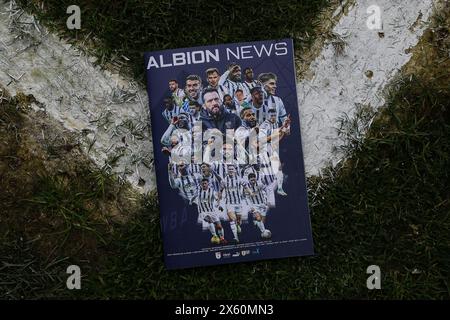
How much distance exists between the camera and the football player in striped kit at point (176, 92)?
6.81ft

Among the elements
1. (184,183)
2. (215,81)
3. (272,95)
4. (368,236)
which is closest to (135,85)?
(215,81)

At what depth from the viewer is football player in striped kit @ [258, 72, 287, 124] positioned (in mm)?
2094

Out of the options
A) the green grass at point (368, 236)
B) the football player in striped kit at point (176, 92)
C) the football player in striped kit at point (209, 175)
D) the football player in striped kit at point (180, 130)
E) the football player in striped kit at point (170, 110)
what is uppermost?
the football player in striped kit at point (176, 92)

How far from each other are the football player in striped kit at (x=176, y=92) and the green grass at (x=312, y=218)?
0.13 meters

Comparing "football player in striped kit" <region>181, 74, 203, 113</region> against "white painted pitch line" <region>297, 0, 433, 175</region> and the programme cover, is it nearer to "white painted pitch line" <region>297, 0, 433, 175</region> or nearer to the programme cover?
the programme cover

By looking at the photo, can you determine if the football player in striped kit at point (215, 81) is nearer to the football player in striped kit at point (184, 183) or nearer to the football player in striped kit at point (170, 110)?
the football player in striped kit at point (170, 110)

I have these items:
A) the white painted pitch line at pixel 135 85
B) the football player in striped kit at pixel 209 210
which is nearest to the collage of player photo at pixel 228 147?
the football player in striped kit at pixel 209 210

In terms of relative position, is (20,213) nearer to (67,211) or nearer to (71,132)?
(67,211)

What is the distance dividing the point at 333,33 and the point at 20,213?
134cm

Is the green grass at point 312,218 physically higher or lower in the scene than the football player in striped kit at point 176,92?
lower

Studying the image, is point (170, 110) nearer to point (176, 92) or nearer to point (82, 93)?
point (176, 92)

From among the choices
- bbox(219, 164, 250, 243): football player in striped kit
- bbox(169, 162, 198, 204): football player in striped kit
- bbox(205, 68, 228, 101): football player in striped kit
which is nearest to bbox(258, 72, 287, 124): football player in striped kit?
bbox(205, 68, 228, 101): football player in striped kit

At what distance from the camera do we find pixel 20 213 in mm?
2072
